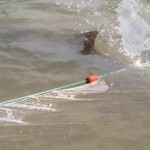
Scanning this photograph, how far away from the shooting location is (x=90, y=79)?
3814 mm

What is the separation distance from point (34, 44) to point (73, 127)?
2127 millimetres

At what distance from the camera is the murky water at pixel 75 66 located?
3256 millimetres

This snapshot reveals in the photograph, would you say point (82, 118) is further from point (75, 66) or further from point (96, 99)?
point (75, 66)

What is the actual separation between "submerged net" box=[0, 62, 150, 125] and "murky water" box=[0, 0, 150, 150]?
0.04 ft

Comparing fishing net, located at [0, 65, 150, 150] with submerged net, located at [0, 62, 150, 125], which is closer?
fishing net, located at [0, 65, 150, 150]

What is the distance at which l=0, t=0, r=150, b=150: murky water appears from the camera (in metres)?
3.26

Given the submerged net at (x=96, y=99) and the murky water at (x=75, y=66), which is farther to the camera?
the submerged net at (x=96, y=99)

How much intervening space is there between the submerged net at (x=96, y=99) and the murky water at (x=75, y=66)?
0.01 m

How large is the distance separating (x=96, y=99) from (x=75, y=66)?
974mm

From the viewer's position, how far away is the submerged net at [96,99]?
339 centimetres

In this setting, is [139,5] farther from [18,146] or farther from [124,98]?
[18,146]

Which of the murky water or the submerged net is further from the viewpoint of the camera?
the submerged net

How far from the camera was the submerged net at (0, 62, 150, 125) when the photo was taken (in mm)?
3393

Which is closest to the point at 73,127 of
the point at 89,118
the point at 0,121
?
the point at 89,118
